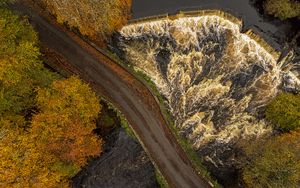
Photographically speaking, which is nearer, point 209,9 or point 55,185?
point 55,185

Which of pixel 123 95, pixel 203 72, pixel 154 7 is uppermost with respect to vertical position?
pixel 154 7

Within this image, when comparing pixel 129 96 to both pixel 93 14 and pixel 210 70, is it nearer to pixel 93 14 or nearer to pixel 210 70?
pixel 210 70

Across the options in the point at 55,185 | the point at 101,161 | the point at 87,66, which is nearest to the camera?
the point at 55,185

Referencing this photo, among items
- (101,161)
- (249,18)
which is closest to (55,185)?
(101,161)

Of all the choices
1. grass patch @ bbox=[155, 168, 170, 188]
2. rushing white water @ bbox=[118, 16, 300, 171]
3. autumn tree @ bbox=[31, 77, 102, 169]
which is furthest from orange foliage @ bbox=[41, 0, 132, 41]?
grass patch @ bbox=[155, 168, 170, 188]

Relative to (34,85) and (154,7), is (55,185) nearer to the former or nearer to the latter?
(34,85)

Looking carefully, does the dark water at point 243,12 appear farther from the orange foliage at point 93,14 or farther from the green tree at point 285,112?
the green tree at point 285,112

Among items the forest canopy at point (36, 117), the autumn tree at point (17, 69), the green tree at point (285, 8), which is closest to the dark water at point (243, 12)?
the green tree at point (285, 8)

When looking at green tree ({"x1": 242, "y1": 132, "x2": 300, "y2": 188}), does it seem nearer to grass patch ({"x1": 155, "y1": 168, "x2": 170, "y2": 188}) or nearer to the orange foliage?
grass patch ({"x1": 155, "y1": 168, "x2": 170, "y2": 188})
